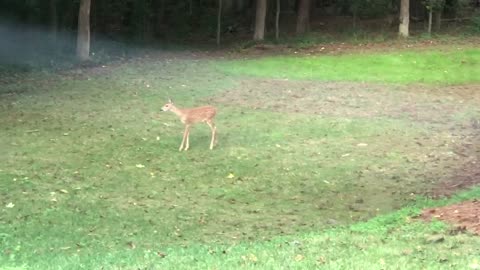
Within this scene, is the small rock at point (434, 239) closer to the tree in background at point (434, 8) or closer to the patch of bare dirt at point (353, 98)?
the patch of bare dirt at point (353, 98)

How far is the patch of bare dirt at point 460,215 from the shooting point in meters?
7.52

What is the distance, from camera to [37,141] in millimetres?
12820

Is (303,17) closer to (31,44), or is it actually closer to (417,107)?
(31,44)

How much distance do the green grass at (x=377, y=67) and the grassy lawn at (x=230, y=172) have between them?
15.5 inches

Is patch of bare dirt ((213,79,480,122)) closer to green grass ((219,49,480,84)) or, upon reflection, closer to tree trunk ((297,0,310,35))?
green grass ((219,49,480,84))

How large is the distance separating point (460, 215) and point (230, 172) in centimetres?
418

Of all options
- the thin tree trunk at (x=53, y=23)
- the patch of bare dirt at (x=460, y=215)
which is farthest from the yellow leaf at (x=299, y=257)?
the thin tree trunk at (x=53, y=23)

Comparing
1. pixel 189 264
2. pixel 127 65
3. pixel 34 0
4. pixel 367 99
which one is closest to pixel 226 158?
pixel 189 264

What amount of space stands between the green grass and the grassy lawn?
0.39m

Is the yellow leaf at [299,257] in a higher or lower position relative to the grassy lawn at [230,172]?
higher

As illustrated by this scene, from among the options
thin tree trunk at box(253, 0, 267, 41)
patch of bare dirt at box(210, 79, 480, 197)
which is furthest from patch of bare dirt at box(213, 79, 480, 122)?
thin tree trunk at box(253, 0, 267, 41)

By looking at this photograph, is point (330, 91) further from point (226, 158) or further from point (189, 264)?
point (189, 264)

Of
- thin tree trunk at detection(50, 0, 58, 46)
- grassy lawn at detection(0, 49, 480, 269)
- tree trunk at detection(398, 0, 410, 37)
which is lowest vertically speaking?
grassy lawn at detection(0, 49, 480, 269)

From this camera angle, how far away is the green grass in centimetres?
2148
